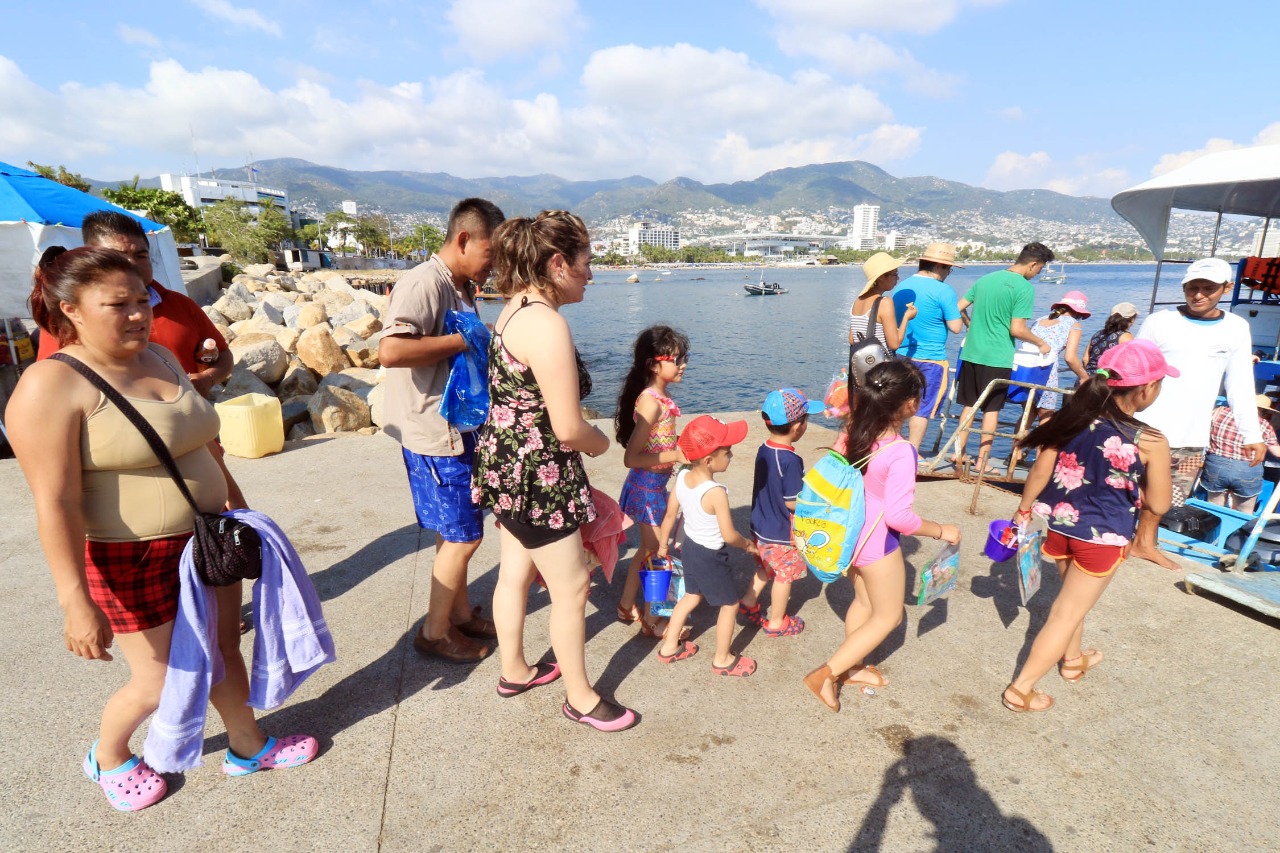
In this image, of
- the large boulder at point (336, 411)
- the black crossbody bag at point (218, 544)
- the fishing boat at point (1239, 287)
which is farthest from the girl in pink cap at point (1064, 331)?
the large boulder at point (336, 411)

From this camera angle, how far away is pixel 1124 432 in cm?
247

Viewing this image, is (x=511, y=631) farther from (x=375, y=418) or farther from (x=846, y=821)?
(x=375, y=418)

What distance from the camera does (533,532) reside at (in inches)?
87.1

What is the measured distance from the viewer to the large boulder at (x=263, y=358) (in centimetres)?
883

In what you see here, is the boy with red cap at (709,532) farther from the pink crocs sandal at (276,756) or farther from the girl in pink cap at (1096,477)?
the pink crocs sandal at (276,756)

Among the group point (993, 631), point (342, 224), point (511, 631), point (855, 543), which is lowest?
point (993, 631)

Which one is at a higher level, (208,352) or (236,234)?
(236,234)

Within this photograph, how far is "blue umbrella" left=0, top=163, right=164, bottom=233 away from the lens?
573 centimetres

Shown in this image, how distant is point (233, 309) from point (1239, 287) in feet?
64.1

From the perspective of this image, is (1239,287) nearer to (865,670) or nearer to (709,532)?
(865,670)

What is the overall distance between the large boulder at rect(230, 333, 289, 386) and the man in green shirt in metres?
9.09

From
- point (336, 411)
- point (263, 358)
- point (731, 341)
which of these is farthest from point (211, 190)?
point (336, 411)

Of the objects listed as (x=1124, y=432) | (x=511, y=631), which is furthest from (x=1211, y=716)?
(x=511, y=631)

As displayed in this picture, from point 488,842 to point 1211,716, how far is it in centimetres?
297
